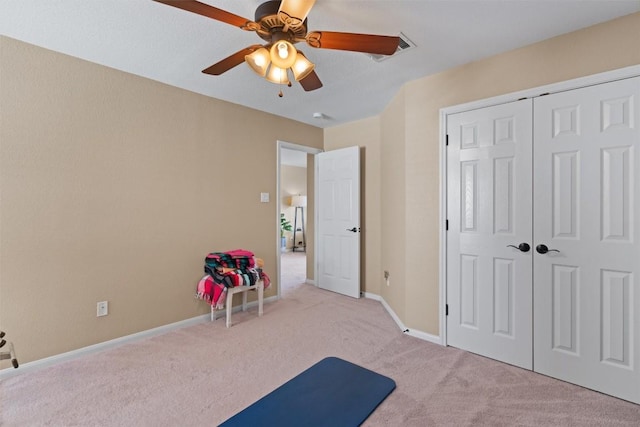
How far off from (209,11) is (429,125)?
6.75ft

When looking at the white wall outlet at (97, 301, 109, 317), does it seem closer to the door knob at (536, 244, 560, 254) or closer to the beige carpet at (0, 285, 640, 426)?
the beige carpet at (0, 285, 640, 426)

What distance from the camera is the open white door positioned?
4.02 metres

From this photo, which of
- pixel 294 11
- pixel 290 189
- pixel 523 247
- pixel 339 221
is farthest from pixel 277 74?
pixel 290 189

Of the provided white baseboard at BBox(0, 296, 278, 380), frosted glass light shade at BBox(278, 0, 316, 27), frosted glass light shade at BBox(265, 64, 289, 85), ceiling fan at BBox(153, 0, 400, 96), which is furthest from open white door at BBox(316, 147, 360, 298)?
frosted glass light shade at BBox(278, 0, 316, 27)

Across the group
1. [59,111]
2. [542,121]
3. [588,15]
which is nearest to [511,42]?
[588,15]

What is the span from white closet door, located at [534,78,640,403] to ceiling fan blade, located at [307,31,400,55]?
141 cm

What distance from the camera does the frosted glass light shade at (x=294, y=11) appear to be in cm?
136

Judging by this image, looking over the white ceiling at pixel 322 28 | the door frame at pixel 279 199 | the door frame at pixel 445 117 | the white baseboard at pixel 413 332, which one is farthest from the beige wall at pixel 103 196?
the door frame at pixel 445 117

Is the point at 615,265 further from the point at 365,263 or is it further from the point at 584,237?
the point at 365,263

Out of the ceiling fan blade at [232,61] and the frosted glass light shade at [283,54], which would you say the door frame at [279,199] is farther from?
the frosted glass light shade at [283,54]

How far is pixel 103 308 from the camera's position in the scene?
2535mm

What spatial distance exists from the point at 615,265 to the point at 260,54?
2616mm

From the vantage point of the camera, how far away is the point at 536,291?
2.20 meters

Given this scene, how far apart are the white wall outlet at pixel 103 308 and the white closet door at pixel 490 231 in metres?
3.02
